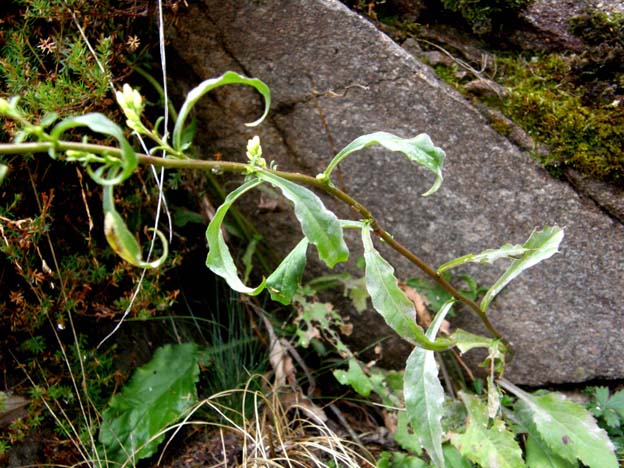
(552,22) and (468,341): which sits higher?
(552,22)

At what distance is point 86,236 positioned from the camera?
1910 millimetres

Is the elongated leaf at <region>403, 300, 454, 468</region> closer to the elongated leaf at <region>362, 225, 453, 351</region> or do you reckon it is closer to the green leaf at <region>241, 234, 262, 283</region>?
the elongated leaf at <region>362, 225, 453, 351</region>

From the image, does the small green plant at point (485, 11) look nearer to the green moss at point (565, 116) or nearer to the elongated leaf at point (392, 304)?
the green moss at point (565, 116)

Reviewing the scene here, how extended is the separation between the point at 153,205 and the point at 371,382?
3.13ft

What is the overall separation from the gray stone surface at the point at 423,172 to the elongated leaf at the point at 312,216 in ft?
2.56

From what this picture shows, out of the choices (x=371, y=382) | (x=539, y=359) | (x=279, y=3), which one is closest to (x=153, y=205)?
(x=279, y=3)

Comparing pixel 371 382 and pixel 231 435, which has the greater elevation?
pixel 371 382

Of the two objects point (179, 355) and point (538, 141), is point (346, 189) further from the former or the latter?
point (179, 355)

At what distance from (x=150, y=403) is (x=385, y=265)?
3.50 feet

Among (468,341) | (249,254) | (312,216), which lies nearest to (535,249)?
(468,341)

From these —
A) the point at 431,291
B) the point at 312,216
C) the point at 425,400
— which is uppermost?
the point at 312,216

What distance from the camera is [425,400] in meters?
1.40

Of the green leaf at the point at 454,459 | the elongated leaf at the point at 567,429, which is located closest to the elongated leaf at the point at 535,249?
the elongated leaf at the point at 567,429

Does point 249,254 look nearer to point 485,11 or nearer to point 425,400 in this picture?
point 425,400
